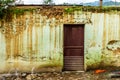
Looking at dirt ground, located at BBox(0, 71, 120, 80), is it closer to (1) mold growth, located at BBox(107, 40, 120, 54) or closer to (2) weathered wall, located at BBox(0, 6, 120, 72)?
(2) weathered wall, located at BBox(0, 6, 120, 72)

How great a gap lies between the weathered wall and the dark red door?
243 millimetres

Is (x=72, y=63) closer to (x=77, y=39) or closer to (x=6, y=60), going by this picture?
(x=77, y=39)

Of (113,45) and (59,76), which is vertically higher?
(113,45)

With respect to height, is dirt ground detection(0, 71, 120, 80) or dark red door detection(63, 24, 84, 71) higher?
dark red door detection(63, 24, 84, 71)

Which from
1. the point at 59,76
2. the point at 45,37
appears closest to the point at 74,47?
the point at 45,37

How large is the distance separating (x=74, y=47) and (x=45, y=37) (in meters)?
1.30

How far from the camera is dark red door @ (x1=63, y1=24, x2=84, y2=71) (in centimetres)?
1451

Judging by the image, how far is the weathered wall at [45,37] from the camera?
14258mm

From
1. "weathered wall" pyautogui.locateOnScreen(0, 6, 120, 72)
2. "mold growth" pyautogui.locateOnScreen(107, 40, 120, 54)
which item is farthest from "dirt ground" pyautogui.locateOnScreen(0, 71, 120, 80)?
"mold growth" pyautogui.locateOnScreen(107, 40, 120, 54)

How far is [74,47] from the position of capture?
1457cm

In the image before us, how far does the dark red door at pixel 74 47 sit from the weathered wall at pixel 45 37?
0.24 meters

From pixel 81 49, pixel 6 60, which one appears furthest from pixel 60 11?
pixel 6 60

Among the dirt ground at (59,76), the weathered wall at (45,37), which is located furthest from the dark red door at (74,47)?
the dirt ground at (59,76)

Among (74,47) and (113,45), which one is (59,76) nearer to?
(74,47)
